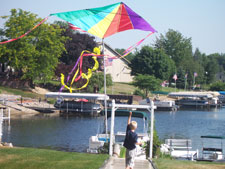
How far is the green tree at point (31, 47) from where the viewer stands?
6194 cm

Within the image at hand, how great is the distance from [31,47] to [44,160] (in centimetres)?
5161

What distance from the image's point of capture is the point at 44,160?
1429cm

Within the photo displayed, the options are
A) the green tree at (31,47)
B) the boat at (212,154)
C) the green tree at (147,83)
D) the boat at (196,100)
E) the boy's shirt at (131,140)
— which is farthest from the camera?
the green tree at (147,83)

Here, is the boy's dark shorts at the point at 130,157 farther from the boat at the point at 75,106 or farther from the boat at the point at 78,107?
the boat at the point at 78,107

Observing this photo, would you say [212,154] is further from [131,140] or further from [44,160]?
[44,160]

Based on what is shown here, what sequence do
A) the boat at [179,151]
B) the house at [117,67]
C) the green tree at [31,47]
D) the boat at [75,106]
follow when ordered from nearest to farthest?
1. the boat at [179,151]
2. the boat at [75,106]
3. the green tree at [31,47]
4. the house at [117,67]

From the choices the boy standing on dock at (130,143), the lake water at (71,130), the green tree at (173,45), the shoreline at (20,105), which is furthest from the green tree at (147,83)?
the boy standing on dock at (130,143)

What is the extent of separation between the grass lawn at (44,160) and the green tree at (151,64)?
9145 centimetres

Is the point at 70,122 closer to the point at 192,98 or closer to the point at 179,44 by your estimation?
the point at 192,98

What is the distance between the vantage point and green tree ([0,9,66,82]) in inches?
2438

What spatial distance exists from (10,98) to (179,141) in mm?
37990

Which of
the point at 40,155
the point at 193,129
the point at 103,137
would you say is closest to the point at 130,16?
the point at 40,155

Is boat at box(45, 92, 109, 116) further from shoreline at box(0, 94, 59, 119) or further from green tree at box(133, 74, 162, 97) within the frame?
green tree at box(133, 74, 162, 97)

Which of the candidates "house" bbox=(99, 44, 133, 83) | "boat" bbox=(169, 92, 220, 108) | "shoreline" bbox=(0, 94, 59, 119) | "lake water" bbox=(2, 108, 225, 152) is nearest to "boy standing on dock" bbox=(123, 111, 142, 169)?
"lake water" bbox=(2, 108, 225, 152)
